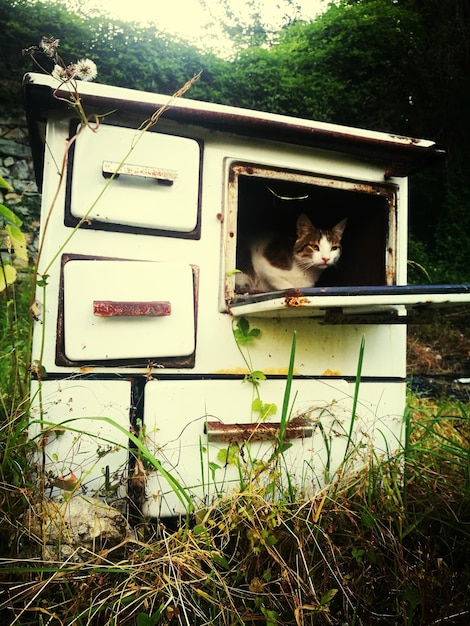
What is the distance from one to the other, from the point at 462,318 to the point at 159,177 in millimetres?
4066

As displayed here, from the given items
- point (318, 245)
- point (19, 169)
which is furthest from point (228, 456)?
point (19, 169)

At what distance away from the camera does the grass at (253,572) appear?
2.92ft

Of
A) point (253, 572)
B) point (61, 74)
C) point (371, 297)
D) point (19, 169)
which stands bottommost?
point (253, 572)

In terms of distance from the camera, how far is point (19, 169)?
14.1 feet

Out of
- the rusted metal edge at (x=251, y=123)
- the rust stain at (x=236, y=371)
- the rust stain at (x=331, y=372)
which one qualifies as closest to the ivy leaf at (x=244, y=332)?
the rust stain at (x=236, y=371)

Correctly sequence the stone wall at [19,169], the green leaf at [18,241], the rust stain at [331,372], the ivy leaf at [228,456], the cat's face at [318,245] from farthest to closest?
the stone wall at [19,169] → the cat's face at [318,245] → the rust stain at [331,372] → the ivy leaf at [228,456] → the green leaf at [18,241]

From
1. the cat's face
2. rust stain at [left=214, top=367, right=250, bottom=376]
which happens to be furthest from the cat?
rust stain at [left=214, top=367, right=250, bottom=376]

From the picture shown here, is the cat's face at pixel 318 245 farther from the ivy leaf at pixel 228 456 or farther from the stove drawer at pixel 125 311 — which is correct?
the ivy leaf at pixel 228 456

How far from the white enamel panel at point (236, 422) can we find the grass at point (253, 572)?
0.17 meters

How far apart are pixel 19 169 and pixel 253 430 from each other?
4137 millimetres

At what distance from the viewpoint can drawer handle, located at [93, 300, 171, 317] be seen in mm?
1262

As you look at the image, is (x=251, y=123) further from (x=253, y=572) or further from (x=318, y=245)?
(x=253, y=572)

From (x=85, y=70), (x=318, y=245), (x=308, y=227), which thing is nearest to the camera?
(x=85, y=70)

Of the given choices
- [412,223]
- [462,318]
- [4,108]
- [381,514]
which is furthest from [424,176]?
[381,514]
